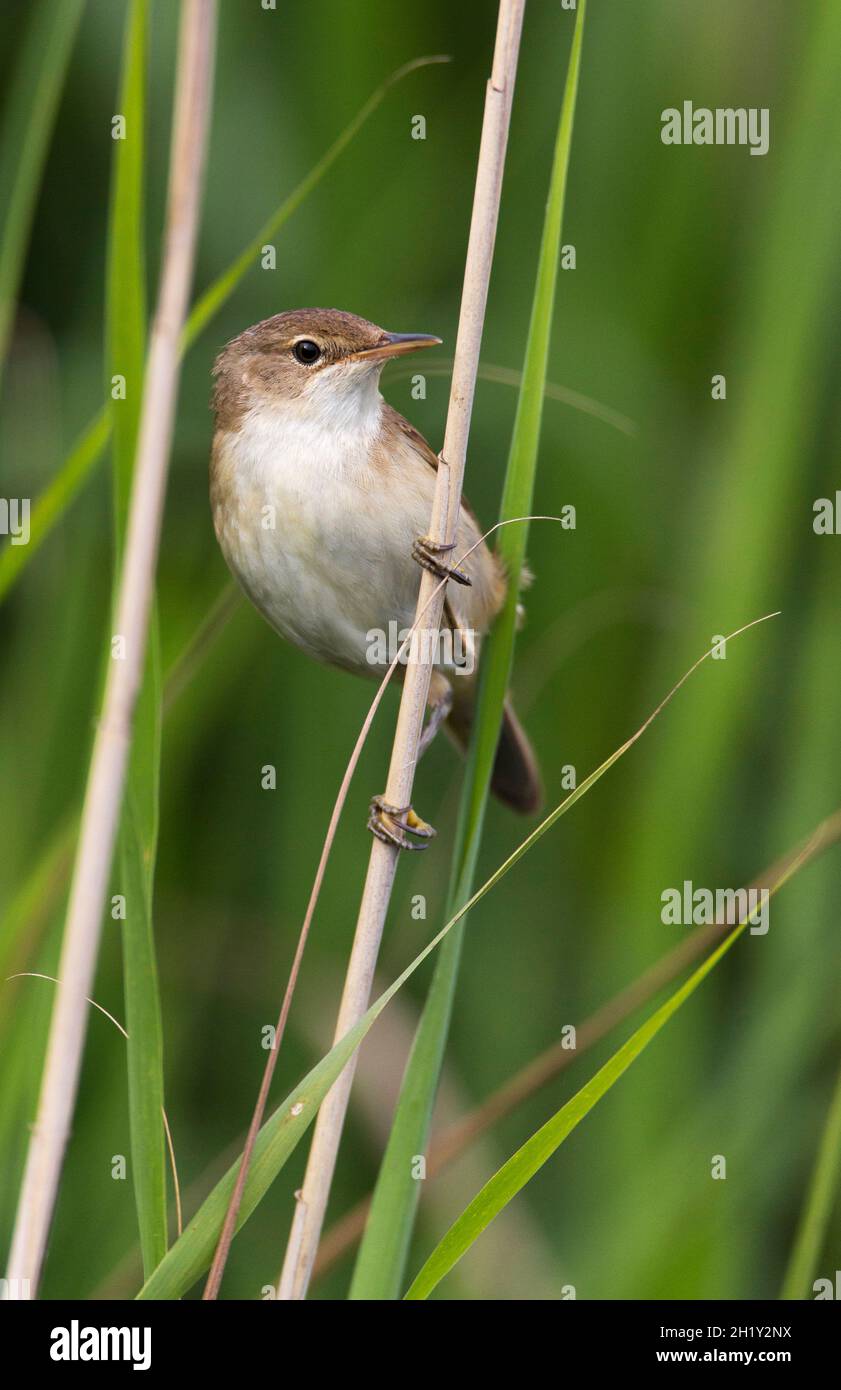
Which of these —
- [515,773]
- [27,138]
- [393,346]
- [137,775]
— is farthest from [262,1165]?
[515,773]

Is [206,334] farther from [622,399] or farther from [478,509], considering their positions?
[622,399]

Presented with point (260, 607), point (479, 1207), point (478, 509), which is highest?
point (478, 509)

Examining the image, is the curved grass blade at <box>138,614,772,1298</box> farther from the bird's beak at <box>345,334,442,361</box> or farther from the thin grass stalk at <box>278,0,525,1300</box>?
the bird's beak at <box>345,334,442,361</box>

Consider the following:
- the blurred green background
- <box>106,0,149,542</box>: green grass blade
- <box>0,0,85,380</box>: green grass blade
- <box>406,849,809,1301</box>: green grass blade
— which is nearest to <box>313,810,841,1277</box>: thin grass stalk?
the blurred green background

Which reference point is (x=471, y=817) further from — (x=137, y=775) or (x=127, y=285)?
(x=127, y=285)

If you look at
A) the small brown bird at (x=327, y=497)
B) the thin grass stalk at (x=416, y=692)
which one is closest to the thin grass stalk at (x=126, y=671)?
the thin grass stalk at (x=416, y=692)
